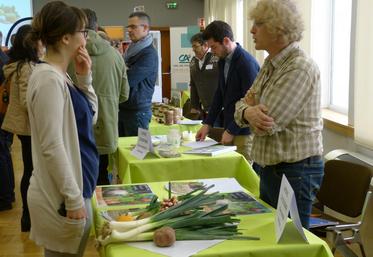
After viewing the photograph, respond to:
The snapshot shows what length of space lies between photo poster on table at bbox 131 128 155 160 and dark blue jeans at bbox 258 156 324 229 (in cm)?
94

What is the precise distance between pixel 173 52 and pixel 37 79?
720cm

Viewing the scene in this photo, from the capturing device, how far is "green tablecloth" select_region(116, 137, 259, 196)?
253 cm

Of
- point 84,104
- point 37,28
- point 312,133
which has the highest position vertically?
point 37,28

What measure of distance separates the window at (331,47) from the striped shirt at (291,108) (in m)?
2.39

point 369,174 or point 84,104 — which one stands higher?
point 84,104

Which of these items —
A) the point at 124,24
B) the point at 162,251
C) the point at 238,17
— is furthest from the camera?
the point at 124,24

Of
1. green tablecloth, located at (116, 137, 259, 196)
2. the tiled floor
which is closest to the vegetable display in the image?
green tablecloth, located at (116, 137, 259, 196)

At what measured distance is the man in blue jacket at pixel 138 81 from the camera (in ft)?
11.5

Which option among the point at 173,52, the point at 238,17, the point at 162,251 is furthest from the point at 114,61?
the point at 173,52

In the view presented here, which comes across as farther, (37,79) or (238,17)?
(238,17)

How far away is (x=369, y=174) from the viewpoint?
7.90 feet

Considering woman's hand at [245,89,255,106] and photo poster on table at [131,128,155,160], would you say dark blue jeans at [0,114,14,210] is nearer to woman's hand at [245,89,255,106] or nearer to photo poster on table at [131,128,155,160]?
photo poster on table at [131,128,155,160]

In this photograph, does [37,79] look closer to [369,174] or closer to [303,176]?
[303,176]

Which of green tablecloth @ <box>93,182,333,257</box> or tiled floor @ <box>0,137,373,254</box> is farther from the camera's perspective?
tiled floor @ <box>0,137,373,254</box>
